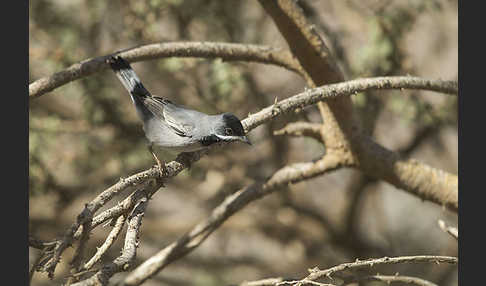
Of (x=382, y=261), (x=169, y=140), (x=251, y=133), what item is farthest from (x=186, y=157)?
(x=251, y=133)

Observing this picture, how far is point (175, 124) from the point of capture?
4.09 m

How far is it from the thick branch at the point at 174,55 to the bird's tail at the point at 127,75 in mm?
41

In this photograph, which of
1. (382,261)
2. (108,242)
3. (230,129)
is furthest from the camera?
(230,129)

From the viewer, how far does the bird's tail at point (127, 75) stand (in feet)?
13.4

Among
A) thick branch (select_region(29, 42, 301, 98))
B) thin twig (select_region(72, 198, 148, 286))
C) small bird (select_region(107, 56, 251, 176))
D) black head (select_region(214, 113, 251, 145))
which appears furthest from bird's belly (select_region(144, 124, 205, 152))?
thin twig (select_region(72, 198, 148, 286))

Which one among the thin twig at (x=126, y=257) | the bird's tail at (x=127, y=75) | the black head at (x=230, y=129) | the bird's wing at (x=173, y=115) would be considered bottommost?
the thin twig at (x=126, y=257)

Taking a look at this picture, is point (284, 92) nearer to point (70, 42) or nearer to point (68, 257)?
point (70, 42)

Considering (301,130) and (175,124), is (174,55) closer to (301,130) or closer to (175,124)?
(175,124)

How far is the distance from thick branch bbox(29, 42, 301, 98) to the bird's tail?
0.04 metres

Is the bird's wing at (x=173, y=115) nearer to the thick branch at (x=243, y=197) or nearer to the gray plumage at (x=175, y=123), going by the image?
the gray plumage at (x=175, y=123)

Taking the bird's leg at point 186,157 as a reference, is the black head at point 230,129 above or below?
above

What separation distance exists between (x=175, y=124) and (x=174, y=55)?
505 millimetres

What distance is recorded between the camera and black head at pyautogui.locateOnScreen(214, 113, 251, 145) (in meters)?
3.71

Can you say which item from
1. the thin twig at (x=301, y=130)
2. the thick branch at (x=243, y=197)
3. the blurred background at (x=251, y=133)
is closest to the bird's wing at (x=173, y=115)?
the thin twig at (x=301, y=130)
